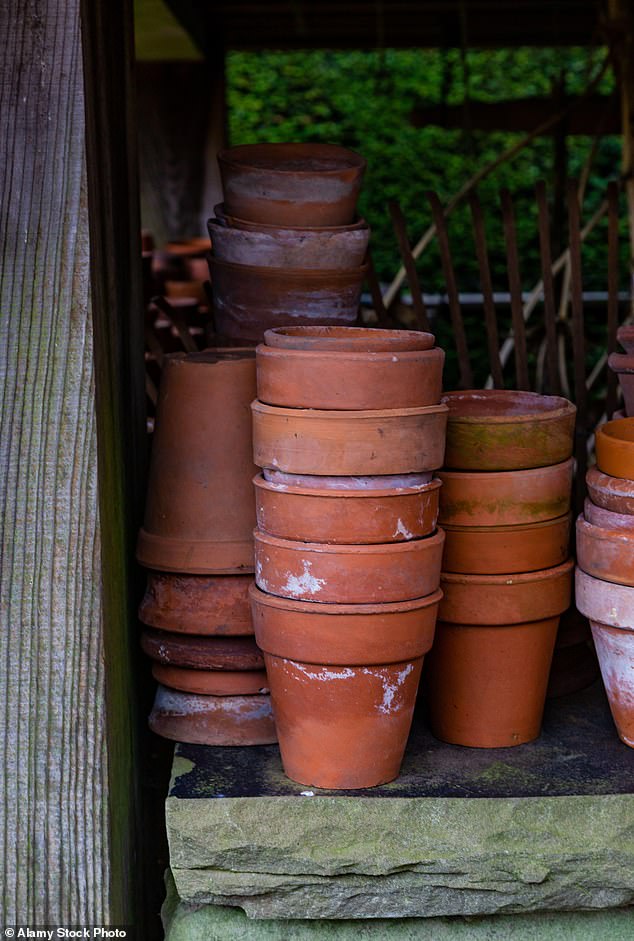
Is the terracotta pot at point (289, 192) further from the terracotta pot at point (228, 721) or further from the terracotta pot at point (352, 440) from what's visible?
the terracotta pot at point (228, 721)

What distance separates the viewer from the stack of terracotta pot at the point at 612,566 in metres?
1.97

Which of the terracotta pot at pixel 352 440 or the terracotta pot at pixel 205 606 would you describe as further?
the terracotta pot at pixel 205 606

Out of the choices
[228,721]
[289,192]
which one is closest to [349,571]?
[228,721]

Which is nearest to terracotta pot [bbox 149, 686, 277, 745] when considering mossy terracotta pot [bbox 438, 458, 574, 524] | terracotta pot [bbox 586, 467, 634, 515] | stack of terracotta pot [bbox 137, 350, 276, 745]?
stack of terracotta pot [bbox 137, 350, 276, 745]

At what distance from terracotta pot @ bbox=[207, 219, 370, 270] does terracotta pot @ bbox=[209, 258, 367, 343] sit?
2cm

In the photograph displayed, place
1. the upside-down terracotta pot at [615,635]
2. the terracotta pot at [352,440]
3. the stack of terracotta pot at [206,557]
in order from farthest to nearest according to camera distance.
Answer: the stack of terracotta pot at [206,557]
the upside-down terracotta pot at [615,635]
the terracotta pot at [352,440]

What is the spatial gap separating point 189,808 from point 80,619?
1.27ft

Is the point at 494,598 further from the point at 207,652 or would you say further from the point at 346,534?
the point at 207,652

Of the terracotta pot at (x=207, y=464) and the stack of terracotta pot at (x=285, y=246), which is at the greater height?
the stack of terracotta pot at (x=285, y=246)

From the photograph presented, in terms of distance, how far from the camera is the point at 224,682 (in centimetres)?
210

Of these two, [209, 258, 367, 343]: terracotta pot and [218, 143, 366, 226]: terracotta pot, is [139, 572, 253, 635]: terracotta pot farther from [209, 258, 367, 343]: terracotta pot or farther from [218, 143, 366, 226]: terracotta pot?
[218, 143, 366, 226]: terracotta pot

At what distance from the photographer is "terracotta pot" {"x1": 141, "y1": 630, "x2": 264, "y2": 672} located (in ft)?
6.82

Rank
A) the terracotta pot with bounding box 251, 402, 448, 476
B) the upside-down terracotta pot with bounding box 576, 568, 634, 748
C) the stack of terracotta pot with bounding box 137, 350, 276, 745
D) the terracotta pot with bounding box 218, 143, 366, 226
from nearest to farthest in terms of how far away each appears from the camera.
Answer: the terracotta pot with bounding box 251, 402, 448, 476, the upside-down terracotta pot with bounding box 576, 568, 634, 748, the stack of terracotta pot with bounding box 137, 350, 276, 745, the terracotta pot with bounding box 218, 143, 366, 226

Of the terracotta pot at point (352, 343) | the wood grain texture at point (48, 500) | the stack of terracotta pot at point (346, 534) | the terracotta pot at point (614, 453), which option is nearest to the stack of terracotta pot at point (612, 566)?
the terracotta pot at point (614, 453)
